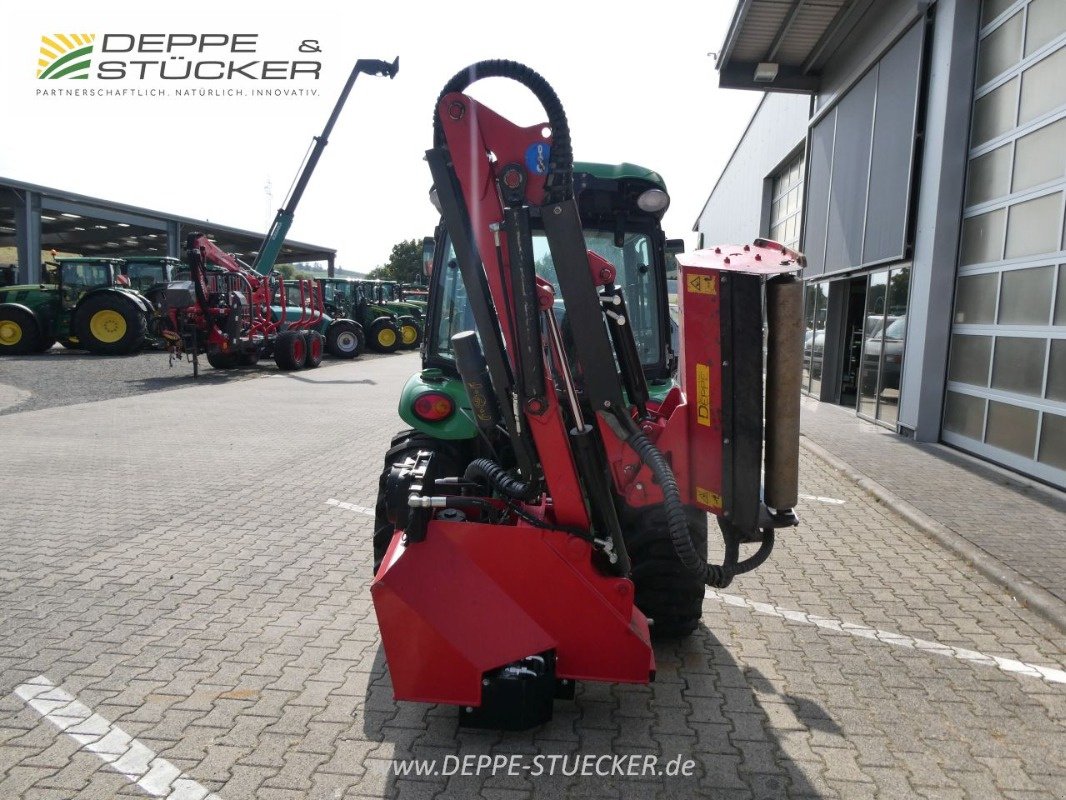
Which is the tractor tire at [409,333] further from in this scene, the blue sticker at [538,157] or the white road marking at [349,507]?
the blue sticker at [538,157]

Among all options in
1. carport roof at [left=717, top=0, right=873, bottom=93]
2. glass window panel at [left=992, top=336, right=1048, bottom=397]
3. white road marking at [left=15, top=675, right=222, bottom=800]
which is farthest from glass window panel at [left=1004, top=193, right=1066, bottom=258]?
white road marking at [left=15, top=675, right=222, bottom=800]

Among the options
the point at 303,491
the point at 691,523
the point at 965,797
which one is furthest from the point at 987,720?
the point at 303,491

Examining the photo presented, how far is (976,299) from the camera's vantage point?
8844mm

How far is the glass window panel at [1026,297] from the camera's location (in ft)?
24.3

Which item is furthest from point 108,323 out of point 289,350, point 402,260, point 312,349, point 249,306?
point 402,260

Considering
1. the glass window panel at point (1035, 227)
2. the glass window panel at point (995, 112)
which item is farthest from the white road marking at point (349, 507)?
the glass window panel at point (995, 112)

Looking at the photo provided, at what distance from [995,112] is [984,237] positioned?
136cm

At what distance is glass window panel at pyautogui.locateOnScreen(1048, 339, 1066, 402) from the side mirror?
19.6ft

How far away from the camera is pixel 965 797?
2670 mm

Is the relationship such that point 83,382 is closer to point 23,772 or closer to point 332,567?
point 332,567

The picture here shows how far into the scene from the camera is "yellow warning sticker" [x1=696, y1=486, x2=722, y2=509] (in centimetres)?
300

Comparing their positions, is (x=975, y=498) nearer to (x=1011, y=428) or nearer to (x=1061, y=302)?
(x=1011, y=428)

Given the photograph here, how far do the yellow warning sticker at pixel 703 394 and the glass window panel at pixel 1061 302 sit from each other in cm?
588

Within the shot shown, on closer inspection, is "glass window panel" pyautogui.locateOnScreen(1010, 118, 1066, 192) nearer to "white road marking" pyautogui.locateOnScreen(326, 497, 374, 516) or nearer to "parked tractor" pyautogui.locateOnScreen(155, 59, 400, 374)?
"white road marking" pyautogui.locateOnScreen(326, 497, 374, 516)
